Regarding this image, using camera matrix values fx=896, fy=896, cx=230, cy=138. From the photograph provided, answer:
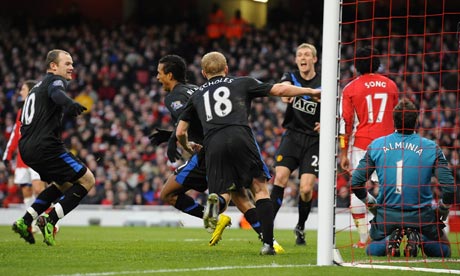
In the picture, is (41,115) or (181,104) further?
(41,115)

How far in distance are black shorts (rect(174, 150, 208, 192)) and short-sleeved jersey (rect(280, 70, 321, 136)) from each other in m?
1.73

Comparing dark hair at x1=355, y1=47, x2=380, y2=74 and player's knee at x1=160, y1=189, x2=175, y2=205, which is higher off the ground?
dark hair at x1=355, y1=47, x2=380, y2=74

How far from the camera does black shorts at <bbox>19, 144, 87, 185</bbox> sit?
9.82 meters

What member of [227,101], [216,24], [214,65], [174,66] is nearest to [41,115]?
[174,66]

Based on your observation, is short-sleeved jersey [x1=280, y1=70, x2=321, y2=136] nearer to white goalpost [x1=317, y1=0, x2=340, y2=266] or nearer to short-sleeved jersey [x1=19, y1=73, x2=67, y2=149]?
short-sleeved jersey [x1=19, y1=73, x2=67, y2=149]

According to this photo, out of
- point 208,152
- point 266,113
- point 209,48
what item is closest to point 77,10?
point 209,48

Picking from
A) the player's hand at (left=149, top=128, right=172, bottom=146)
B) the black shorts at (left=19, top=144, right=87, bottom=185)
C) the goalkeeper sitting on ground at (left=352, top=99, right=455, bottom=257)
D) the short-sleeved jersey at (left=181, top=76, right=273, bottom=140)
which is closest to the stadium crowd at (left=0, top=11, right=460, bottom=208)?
the player's hand at (left=149, top=128, right=172, bottom=146)

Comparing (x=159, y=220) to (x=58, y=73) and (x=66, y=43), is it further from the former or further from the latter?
(x=66, y=43)

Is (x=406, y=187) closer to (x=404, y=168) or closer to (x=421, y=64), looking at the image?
(x=404, y=168)

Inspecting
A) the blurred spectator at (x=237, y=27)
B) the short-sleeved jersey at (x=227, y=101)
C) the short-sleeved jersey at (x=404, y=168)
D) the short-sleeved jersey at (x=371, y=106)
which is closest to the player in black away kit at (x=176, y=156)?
the short-sleeved jersey at (x=227, y=101)

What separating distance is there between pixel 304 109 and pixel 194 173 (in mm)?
1889

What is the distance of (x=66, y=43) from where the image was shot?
28156mm

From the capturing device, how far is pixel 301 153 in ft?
34.4

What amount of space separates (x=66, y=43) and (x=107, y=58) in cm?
179
